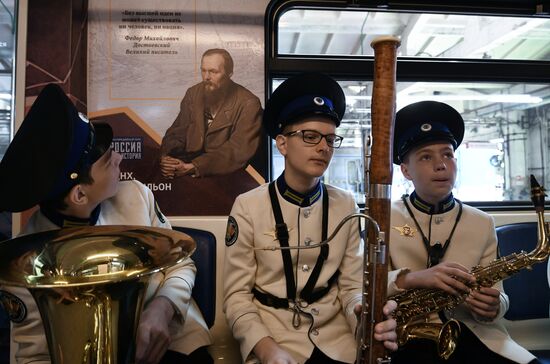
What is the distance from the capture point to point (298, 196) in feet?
5.36

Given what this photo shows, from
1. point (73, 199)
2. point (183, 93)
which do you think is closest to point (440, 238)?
point (73, 199)

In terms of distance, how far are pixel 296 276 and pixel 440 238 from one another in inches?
29.1

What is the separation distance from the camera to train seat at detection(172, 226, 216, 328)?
202 cm

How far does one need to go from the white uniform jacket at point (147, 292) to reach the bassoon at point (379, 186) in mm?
786

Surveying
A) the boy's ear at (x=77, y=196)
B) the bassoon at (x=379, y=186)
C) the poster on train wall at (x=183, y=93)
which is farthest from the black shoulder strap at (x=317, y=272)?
the boy's ear at (x=77, y=196)

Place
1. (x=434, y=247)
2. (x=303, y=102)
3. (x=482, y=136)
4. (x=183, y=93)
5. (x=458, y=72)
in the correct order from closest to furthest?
1. (x=303, y=102)
2. (x=434, y=247)
3. (x=183, y=93)
4. (x=458, y=72)
5. (x=482, y=136)

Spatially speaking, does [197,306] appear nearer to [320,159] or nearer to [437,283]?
A: [320,159]

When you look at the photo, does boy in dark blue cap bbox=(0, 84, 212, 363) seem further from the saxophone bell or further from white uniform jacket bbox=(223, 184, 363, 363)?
the saxophone bell

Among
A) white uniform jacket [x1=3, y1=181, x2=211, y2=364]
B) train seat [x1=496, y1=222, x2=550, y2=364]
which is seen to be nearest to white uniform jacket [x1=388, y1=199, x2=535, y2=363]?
train seat [x1=496, y1=222, x2=550, y2=364]

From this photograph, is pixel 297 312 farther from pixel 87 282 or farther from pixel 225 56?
pixel 225 56

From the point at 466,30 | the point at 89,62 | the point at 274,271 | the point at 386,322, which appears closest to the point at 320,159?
the point at 274,271

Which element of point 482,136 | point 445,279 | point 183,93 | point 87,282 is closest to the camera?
point 87,282

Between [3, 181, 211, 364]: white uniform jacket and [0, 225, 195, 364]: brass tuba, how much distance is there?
299 mm

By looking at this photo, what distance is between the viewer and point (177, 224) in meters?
2.29
